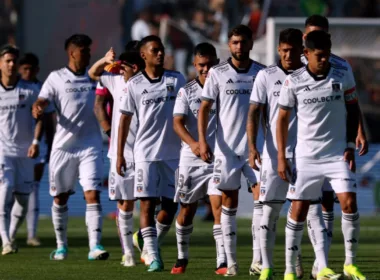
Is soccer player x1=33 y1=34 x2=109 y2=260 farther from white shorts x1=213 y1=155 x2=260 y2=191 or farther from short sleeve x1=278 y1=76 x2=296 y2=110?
short sleeve x1=278 y1=76 x2=296 y2=110

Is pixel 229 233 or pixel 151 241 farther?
pixel 151 241

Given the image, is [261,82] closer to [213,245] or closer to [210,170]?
[210,170]

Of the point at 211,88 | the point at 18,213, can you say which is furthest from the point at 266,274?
the point at 18,213

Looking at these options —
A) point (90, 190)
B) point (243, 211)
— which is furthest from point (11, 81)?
point (243, 211)

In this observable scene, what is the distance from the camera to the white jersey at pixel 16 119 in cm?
1692

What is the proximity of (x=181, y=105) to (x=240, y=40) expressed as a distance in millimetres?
980

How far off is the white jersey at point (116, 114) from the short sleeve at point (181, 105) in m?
1.15

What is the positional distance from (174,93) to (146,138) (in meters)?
0.54

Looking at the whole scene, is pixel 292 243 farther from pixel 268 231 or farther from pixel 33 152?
pixel 33 152

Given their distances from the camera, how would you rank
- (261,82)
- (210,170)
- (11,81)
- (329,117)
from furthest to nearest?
1. (11,81)
2. (210,170)
3. (261,82)
4. (329,117)

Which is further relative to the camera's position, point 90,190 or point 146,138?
point 90,190

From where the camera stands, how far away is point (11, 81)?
671 inches

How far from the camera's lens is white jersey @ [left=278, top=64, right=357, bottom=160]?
11062mm

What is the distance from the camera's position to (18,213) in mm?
17391
